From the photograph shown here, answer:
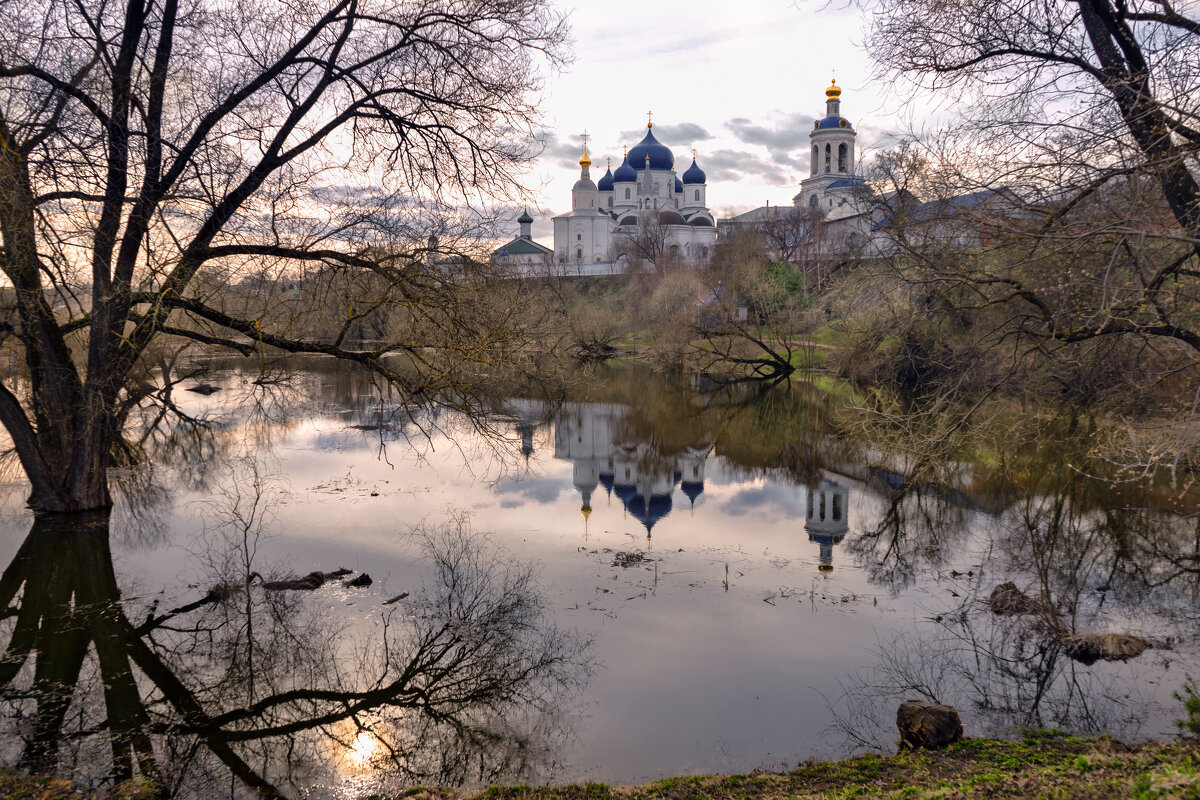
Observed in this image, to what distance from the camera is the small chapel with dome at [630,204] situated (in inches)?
2601

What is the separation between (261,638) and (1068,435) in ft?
48.1

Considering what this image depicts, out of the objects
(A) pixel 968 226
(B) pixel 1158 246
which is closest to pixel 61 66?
(A) pixel 968 226

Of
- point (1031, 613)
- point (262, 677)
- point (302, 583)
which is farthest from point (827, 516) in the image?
point (262, 677)

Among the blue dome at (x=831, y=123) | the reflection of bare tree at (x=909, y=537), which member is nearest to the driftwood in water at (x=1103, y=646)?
the reflection of bare tree at (x=909, y=537)

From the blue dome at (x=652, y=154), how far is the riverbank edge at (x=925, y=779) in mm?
67991

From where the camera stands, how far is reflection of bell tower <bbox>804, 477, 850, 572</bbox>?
9547mm

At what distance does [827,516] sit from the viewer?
36.4ft

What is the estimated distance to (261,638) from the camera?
652cm

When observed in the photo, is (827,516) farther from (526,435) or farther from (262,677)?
(262,677)

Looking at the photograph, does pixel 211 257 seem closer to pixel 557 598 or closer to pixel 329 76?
pixel 329 76

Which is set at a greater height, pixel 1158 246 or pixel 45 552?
pixel 1158 246

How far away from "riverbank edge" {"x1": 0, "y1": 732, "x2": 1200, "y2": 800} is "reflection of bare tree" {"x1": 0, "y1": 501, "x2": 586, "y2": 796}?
1.10 feet

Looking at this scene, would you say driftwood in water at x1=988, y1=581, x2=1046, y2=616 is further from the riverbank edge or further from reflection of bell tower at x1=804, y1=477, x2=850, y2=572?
the riverbank edge

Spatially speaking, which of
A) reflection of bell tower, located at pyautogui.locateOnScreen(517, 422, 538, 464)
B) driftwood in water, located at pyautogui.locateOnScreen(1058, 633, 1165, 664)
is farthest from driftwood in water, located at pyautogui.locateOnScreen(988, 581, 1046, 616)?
reflection of bell tower, located at pyautogui.locateOnScreen(517, 422, 538, 464)
